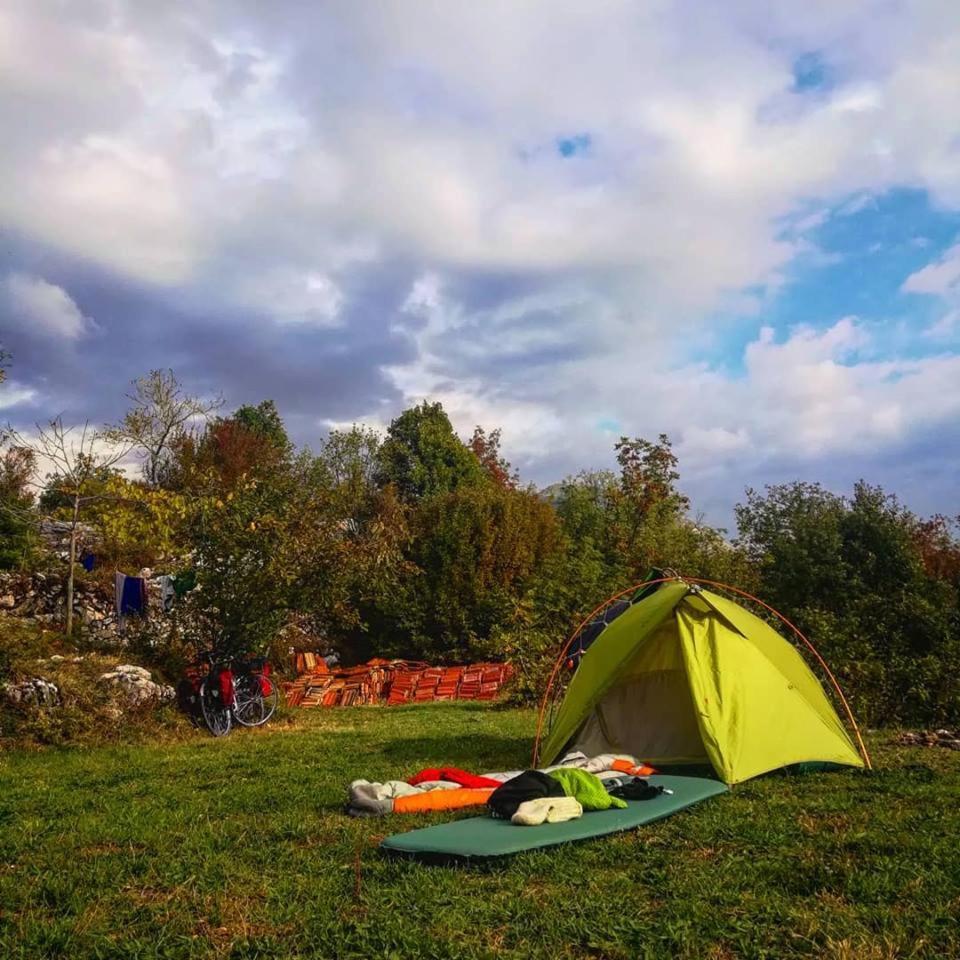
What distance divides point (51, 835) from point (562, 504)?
26745 mm

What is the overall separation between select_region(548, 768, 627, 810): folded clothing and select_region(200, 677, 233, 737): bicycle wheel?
6195 millimetres

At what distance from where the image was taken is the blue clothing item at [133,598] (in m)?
12.1

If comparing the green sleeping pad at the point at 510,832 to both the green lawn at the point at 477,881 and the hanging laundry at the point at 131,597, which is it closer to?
the green lawn at the point at 477,881

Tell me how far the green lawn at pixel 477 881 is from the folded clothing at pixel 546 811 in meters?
0.39

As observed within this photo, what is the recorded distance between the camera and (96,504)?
1516cm

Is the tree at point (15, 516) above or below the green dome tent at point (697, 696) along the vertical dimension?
above

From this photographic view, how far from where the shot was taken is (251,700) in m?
11.5

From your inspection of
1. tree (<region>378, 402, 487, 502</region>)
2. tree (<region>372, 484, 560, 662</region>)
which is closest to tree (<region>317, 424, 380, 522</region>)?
tree (<region>378, 402, 487, 502</region>)

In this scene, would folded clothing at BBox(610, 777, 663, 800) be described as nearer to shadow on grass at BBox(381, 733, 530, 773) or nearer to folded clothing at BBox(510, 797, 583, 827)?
folded clothing at BBox(510, 797, 583, 827)

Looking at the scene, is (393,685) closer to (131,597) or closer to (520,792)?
(131,597)

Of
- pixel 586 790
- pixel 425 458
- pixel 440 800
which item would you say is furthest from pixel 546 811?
pixel 425 458

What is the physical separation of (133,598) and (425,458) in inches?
814

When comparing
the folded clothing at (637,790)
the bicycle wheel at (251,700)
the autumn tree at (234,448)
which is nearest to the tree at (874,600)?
the folded clothing at (637,790)

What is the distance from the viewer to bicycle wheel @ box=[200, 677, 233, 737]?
1062 cm
